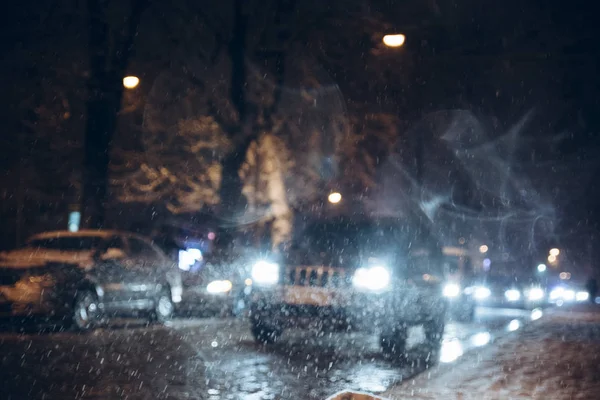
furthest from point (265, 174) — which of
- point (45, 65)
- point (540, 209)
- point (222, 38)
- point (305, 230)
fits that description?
point (540, 209)

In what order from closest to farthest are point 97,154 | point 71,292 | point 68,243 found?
point 71,292
point 68,243
point 97,154

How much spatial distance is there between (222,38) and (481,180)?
2148 cm

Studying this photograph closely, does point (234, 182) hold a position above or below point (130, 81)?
below

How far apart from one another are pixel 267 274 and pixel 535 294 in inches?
1121

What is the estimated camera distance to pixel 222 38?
23.2m

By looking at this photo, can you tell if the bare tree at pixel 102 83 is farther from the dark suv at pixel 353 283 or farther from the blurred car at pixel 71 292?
the dark suv at pixel 353 283

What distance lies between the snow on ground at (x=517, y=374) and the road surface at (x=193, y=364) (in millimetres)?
727

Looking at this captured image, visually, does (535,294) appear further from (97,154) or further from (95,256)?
(95,256)

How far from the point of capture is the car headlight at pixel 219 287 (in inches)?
668

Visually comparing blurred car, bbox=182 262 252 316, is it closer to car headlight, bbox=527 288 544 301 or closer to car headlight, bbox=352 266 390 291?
car headlight, bbox=352 266 390 291

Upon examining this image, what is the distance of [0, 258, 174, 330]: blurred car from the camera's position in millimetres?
12672

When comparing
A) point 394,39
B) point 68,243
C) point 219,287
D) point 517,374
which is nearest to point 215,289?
point 219,287

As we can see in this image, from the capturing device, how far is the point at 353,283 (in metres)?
11.6

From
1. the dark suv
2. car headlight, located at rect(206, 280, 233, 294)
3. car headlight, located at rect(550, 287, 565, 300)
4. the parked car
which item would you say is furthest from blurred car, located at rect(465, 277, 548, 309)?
the dark suv
